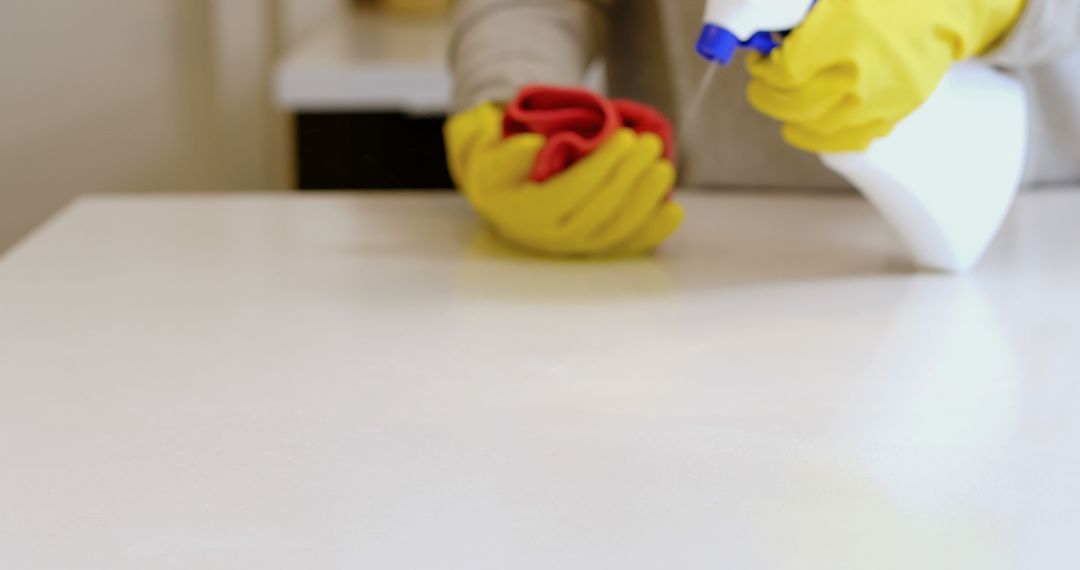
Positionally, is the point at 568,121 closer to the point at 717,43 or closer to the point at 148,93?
the point at 717,43

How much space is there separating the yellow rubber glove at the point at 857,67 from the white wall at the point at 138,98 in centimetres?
107

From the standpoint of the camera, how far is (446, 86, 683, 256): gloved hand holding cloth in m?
0.62

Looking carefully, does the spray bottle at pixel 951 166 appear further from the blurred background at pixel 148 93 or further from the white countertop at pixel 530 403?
the blurred background at pixel 148 93

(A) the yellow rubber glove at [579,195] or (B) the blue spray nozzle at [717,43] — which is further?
(A) the yellow rubber glove at [579,195]

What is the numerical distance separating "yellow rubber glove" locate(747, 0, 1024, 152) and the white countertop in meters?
0.08

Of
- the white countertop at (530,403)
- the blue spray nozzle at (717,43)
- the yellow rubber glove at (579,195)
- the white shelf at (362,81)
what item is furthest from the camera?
the white shelf at (362,81)

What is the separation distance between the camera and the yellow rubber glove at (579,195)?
62cm

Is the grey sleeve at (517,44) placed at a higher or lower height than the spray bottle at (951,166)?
lower

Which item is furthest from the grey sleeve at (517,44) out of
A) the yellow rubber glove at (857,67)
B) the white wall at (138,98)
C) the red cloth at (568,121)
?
the white wall at (138,98)

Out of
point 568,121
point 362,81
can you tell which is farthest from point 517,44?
point 362,81

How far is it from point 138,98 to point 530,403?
3.96 ft

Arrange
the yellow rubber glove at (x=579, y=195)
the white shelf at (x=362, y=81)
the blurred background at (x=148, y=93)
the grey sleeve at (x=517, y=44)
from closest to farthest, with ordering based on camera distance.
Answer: the yellow rubber glove at (x=579, y=195) < the grey sleeve at (x=517, y=44) < the white shelf at (x=362, y=81) < the blurred background at (x=148, y=93)

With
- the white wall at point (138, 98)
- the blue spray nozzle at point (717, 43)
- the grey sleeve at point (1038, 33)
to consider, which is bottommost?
the white wall at point (138, 98)

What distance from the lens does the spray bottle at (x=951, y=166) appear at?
1.85ft
